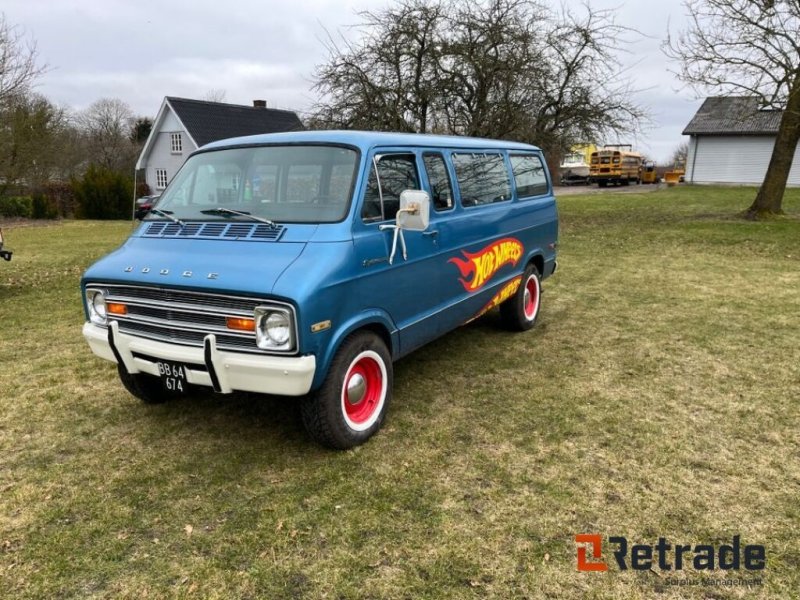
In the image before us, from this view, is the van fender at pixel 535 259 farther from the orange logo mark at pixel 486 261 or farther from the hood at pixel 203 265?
the hood at pixel 203 265

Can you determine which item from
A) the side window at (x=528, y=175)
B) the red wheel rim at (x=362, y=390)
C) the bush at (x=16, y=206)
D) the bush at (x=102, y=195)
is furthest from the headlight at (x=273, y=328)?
the bush at (x=102, y=195)

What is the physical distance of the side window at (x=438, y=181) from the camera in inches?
183

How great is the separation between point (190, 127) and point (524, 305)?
108 feet

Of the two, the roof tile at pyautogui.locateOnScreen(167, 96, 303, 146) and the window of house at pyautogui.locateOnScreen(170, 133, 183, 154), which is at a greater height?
the roof tile at pyautogui.locateOnScreen(167, 96, 303, 146)

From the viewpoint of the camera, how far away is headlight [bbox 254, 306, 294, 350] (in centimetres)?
326

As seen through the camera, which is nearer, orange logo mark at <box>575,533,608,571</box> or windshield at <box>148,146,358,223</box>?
orange logo mark at <box>575,533,608,571</box>

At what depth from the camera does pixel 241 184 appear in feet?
13.8

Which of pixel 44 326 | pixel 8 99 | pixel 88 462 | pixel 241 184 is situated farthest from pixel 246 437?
pixel 8 99

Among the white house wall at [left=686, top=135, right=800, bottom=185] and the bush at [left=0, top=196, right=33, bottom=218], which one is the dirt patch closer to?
the white house wall at [left=686, top=135, right=800, bottom=185]

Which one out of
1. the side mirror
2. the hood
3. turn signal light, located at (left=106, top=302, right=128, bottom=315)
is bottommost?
turn signal light, located at (left=106, top=302, right=128, bottom=315)

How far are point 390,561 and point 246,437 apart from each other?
164cm

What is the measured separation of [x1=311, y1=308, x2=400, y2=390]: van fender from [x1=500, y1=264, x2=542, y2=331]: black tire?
→ 8.01 feet

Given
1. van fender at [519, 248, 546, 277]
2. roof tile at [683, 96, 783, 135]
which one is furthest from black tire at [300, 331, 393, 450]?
roof tile at [683, 96, 783, 135]

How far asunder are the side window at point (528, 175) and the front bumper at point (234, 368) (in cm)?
369
